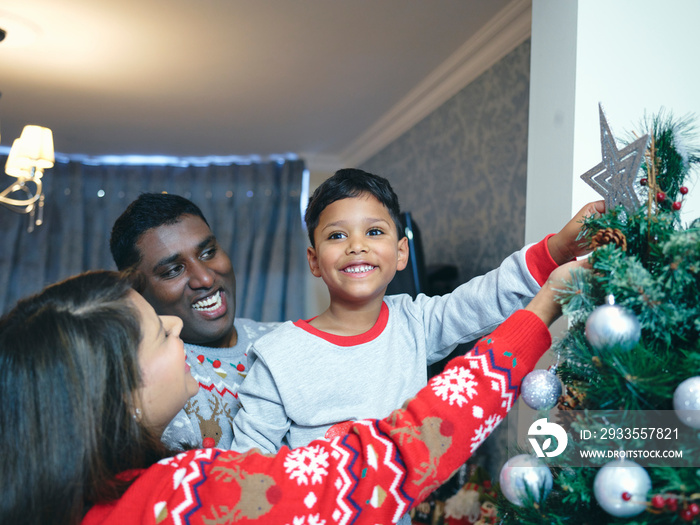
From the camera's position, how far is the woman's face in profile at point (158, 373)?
79 centimetres

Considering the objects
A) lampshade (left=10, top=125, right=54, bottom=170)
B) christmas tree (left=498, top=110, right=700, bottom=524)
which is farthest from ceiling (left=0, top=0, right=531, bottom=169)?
christmas tree (left=498, top=110, right=700, bottom=524)

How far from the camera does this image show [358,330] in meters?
1.19

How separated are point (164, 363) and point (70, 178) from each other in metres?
4.60

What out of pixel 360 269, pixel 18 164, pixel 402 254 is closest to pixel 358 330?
pixel 360 269

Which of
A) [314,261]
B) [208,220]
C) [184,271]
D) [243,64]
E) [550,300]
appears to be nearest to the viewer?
[550,300]

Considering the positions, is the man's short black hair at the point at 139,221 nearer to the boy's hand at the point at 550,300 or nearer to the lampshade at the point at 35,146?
the boy's hand at the point at 550,300

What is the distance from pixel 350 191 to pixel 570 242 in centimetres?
51

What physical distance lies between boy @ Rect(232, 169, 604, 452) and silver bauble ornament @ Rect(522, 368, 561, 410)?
1.01 ft

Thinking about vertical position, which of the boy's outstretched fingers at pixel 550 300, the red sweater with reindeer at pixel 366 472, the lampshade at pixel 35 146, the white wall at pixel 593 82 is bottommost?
the red sweater with reindeer at pixel 366 472

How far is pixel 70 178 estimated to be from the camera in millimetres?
4781

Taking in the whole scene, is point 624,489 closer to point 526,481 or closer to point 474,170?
point 526,481

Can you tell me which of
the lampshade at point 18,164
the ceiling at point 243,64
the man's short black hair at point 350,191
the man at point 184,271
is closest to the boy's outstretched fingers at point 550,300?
the man's short black hair at point 350,191

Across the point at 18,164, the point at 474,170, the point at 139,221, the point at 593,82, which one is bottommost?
the point at 139,221

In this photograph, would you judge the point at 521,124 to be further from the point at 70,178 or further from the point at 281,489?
the point at 70,178
